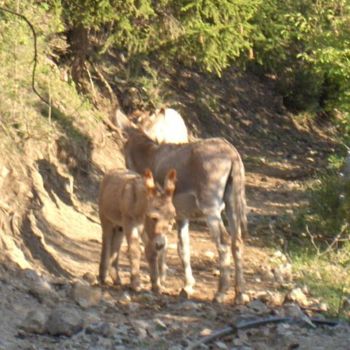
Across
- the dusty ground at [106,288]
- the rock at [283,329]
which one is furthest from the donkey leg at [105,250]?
the rock at [283,329]

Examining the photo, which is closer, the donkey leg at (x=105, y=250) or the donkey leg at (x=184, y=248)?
the donkey leg at (x=105, y=250)

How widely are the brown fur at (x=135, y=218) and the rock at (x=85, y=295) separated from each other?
87 cm

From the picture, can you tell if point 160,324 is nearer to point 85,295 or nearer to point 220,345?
point 85,295

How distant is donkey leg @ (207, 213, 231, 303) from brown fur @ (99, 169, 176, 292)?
57 cm

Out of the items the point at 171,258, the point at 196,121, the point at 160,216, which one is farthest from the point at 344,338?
the point at 196,121

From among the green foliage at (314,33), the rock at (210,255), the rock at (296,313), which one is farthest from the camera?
the green foliage at (314,33)

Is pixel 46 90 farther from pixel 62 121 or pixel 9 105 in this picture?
pixel 9 105

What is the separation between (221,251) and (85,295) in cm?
191

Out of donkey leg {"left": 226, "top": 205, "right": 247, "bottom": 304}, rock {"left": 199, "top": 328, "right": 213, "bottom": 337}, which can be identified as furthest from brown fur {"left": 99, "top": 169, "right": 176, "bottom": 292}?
rock {"left": 199, "top": 328, "right": 213, "bottom": 337}

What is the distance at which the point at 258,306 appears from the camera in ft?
36.8

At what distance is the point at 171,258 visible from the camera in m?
14.6

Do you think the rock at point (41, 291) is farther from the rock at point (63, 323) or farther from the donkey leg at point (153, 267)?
the donkey leg at point (153, 267)

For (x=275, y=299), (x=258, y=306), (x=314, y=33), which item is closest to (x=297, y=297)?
(x=275, y=299)

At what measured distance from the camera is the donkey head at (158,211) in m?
11.3
